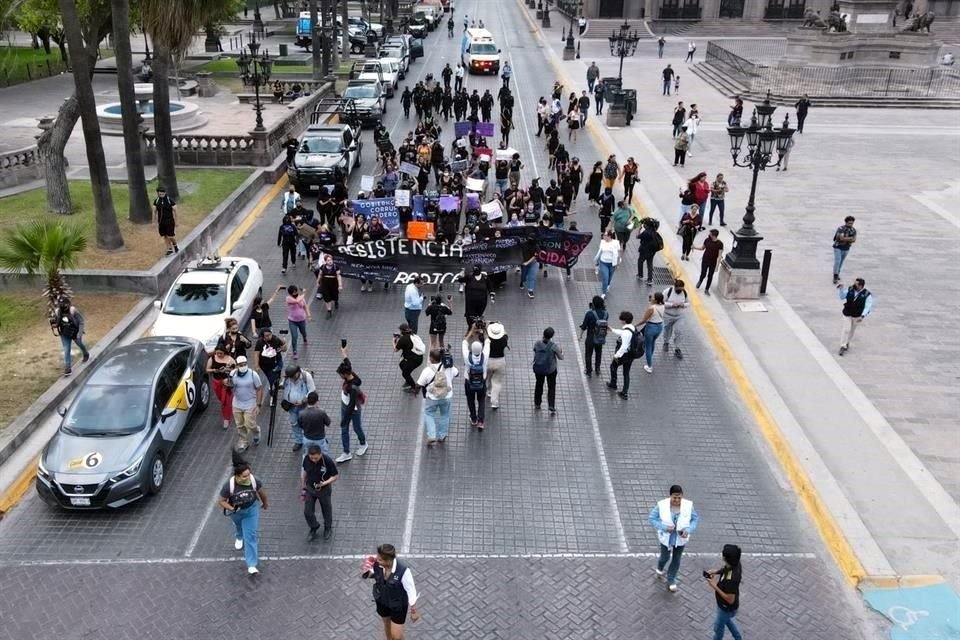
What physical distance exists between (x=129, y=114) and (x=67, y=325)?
8854 millimetres

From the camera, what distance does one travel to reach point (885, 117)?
1513 inches

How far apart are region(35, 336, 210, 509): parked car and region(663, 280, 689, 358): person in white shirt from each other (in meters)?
7.92

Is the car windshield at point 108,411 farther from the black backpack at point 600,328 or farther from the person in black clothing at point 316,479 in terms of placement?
the black backpack at point 600,328

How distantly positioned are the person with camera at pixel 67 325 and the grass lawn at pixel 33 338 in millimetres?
331

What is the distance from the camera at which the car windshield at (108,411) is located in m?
11.0

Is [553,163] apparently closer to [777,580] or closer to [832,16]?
[777,580]

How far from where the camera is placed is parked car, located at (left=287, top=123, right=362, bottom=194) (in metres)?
24.6

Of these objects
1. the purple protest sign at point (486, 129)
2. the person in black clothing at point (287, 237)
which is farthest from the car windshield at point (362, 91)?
the person in black clothing at point (287, 237)

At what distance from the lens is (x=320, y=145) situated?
25922 mm

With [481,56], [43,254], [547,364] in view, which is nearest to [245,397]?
[547,364]

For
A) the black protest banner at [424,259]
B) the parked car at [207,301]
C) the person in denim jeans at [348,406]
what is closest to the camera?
the person in denim jeans at [348,406]

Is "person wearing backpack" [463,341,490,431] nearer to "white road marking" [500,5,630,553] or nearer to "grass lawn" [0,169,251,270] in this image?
"white road marking" [500,5,630,553]

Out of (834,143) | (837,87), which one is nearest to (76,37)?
(834,143)

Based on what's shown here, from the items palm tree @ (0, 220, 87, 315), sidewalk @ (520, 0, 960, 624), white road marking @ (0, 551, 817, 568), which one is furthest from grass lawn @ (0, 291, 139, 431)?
sidewalk @ (520, 0, 960, 624)
